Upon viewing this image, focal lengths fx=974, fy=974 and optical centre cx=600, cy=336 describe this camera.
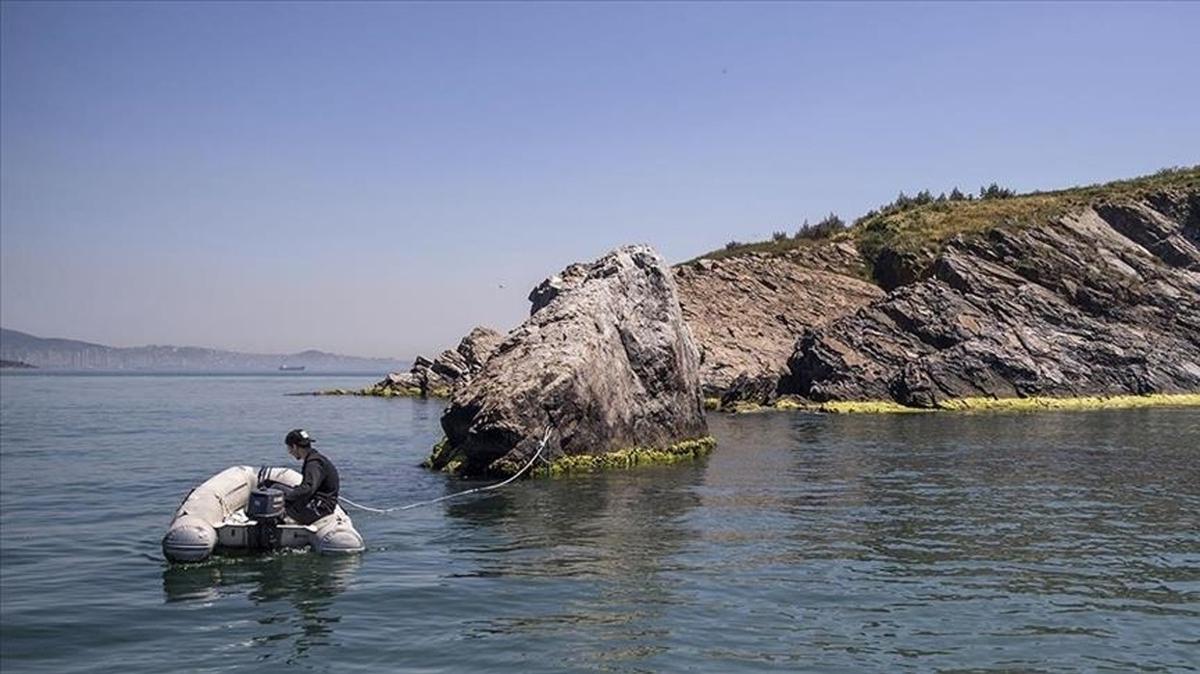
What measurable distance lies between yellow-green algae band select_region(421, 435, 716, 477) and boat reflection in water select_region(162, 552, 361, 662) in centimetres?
961

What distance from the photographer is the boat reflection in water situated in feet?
38.1

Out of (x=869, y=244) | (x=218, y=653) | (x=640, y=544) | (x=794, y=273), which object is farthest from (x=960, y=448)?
Result: (x=869, y=244)

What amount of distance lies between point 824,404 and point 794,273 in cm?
2383

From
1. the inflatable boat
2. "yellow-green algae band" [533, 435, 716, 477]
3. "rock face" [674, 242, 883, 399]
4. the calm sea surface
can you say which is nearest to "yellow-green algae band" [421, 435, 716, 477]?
"yellow-green algae band" [533, 435, 716, 477]

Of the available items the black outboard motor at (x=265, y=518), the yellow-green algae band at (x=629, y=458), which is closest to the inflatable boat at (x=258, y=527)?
the black outboard motor at (x=265, y=518)

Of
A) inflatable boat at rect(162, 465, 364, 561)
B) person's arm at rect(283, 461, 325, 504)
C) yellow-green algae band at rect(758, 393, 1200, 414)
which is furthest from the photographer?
yellow-green algae band at rect(758, 393, 1200, 414)

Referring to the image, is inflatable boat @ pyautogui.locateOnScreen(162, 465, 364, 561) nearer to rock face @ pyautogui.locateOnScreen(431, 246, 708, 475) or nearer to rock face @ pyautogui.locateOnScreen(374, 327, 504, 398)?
rock face @ pyautogui.locateOnScreen(431, 246, 708, 475)

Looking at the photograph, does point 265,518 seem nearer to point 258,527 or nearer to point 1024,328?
point 258,527

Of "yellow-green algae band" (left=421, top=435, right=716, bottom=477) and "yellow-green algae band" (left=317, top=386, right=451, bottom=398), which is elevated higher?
"yellow-green algae band" (left=317, top=386, right=451, bottom=398)

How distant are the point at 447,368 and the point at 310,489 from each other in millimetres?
→ 61133

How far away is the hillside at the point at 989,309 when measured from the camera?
5256 cm

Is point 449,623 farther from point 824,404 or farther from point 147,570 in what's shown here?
point 824,404

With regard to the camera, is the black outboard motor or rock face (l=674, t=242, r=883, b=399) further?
rock face (l=674, t=242, r=883, b=399)

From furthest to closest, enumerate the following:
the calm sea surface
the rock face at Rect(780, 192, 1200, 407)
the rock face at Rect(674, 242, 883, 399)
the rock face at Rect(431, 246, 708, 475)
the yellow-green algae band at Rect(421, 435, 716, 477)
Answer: the rock face at Rect(674, 242, 883, 399)
the rock face at Rect(780, 192, 1200, 407)
the yellow-green algae band at Rect(421, 435, 716, 477)
the rock face at Rect(431, 246, 708, 475)
the calm sea surface
